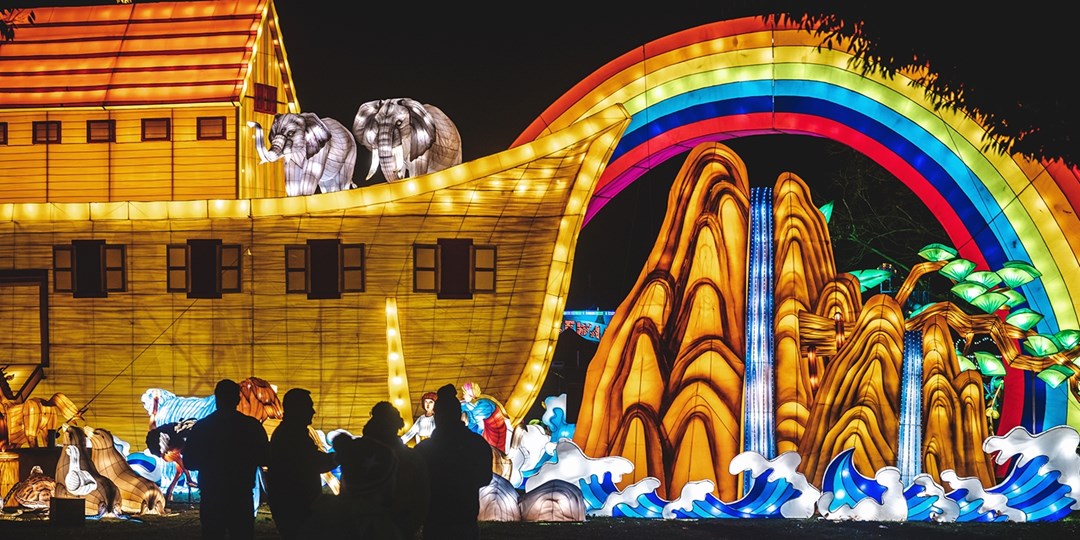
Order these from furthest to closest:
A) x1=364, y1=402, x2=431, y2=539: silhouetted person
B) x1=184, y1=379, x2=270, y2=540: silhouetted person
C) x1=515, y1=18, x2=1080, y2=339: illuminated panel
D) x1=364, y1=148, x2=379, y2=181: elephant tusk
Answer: x1=364, y1=148, x2=379, y2=181: elephant tusk, x1=515, y1=18, x2=1080, y2=339: illuminated panel, x1=184, y1=379, x2=270, y2=540: silhouetted person, x1=364, y1=402, x2=431, y2=539: silhouetted person

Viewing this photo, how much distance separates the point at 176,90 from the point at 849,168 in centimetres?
2013

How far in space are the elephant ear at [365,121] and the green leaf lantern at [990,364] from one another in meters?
8.27

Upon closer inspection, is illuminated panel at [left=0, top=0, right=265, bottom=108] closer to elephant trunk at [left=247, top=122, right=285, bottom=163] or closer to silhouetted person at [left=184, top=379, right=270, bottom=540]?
elephant trunk at [left=247, top=122, right=285, bottom=163]

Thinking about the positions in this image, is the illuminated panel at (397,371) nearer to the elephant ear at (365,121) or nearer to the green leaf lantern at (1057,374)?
the elephant ear at (365,121)

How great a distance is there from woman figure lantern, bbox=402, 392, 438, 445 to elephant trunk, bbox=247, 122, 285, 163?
12.5ft

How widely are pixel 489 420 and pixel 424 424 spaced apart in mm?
814

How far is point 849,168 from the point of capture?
34.7m

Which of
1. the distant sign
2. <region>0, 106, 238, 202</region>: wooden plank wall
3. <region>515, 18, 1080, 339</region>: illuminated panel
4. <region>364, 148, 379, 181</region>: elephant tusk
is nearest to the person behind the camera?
<region>515, 18, 1080, 339</region>: illuminated panel

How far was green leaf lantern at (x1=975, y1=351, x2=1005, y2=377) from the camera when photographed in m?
16.6

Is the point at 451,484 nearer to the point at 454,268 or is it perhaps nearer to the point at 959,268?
the point at 454,268

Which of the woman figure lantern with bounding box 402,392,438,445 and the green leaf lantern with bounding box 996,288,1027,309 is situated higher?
the green leaf lantern with bounding box 996,288,1027,309

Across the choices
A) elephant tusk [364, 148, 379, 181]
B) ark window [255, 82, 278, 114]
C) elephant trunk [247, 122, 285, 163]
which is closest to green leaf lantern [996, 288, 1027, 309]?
elephant tusk [364, 148, 379, 181]

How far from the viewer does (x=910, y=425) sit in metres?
16.3

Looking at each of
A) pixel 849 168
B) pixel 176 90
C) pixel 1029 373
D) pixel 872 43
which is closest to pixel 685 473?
pixel 1029 373
